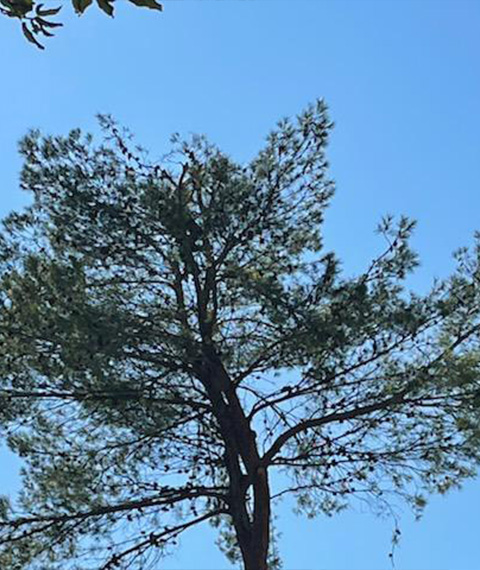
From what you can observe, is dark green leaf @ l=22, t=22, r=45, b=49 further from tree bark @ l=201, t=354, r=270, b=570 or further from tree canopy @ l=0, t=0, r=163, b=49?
tree bark @ l=201, t=354, r=270, b=570

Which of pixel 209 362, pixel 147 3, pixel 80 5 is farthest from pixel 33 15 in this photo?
pixel 209 362

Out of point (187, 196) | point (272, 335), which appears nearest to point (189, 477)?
point (272, 335)

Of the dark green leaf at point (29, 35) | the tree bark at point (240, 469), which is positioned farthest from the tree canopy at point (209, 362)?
the dark green leaf at point (29, 35)

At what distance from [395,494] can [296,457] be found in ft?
2.46

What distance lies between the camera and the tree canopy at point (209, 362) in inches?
188

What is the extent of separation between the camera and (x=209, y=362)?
5082 mm

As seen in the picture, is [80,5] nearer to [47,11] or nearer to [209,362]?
[47,11]

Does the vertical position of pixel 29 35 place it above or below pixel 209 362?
below

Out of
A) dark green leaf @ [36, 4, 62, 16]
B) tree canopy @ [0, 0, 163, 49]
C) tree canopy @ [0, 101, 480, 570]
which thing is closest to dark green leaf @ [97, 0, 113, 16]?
tree canopy @ [0, 0, 163, 49]

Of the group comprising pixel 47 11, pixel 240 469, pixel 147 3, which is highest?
pixel 240 469

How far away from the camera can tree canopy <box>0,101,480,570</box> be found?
478cm

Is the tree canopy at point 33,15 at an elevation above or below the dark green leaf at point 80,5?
above

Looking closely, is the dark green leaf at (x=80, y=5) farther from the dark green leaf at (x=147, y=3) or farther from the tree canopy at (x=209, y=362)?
the tree canopy at (x=209, y=362)

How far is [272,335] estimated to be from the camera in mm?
4961
